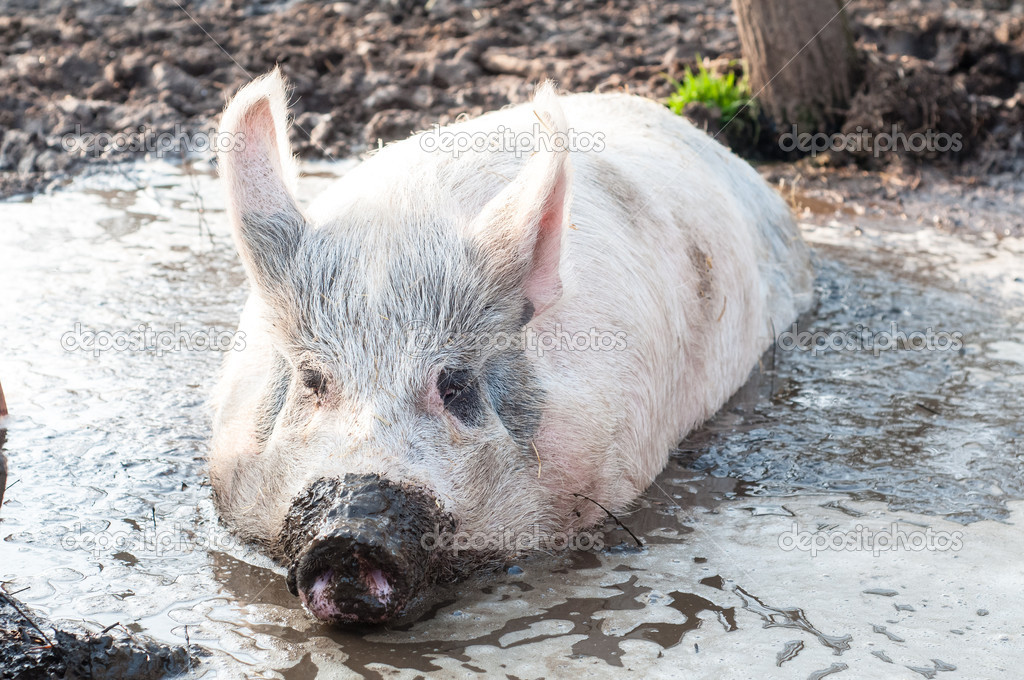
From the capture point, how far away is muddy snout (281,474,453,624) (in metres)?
2.88

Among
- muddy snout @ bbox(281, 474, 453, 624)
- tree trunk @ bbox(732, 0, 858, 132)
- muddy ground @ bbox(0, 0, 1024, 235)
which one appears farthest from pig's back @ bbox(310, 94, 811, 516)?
muddy ground @ bbox(0, 0, 1024, 235)

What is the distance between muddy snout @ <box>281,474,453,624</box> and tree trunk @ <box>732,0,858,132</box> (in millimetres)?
5737

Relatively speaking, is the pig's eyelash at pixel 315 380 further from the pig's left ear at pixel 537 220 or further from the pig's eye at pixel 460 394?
the pig's left ear at pixel 537 220

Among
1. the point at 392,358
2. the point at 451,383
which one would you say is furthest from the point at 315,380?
the point at 451,383

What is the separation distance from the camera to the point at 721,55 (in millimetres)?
9211

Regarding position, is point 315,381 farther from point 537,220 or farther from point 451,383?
point 537,220

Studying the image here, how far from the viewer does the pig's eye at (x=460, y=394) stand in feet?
10.9

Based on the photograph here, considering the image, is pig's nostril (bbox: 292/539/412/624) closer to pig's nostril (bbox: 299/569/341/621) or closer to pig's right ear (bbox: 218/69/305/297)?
pig's nostril (bbox: 299/569/341/621)

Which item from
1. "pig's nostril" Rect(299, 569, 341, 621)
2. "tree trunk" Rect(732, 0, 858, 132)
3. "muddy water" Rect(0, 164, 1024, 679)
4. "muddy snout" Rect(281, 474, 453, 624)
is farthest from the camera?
"tree trunk" Rect(732, 0, 858, 132)

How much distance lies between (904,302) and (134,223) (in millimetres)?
4503

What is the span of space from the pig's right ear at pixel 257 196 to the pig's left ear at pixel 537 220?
589 mm

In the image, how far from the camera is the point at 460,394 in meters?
3.37

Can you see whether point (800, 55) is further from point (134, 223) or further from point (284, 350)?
point (284, 350)

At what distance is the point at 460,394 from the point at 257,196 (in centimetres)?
88
